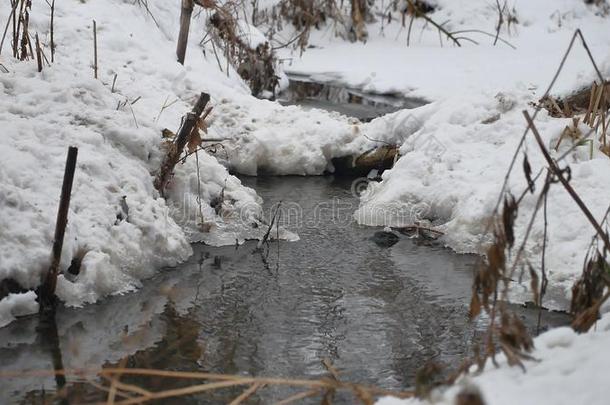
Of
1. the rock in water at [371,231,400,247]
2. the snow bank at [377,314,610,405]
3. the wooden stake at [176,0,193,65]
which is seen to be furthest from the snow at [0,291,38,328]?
the wooden stake at [176,0,193,65]

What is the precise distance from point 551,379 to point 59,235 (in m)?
2.41

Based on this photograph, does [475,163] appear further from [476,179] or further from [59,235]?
[59,235]

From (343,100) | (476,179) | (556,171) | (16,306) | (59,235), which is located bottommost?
(16,306)

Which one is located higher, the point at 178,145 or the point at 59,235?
the point at 178,145

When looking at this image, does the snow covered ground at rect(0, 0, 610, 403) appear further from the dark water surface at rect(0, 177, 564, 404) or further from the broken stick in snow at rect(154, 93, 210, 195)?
the dark water surface at rect(0, 177, 564, 404)

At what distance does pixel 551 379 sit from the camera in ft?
6.38

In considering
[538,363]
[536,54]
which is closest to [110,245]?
[538,363]

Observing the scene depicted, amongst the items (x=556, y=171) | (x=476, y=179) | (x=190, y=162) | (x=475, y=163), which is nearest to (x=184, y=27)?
(x=190, y=162)

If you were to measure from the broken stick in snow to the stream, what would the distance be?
49cm

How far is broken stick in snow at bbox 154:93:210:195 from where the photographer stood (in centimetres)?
445

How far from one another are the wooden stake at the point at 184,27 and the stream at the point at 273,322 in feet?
8.94

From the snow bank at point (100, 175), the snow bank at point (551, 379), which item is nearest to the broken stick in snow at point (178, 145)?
the snow bank at point (100, 175)

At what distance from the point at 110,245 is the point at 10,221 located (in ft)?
1.78

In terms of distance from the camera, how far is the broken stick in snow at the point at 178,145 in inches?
175
